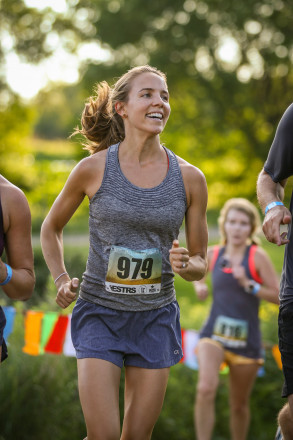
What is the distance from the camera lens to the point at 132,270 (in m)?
3.62

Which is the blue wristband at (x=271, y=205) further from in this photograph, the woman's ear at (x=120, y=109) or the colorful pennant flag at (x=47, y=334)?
the colorful pennant flag at (x=47, y=334)

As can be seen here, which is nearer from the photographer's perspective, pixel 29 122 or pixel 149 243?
pixel 149 243

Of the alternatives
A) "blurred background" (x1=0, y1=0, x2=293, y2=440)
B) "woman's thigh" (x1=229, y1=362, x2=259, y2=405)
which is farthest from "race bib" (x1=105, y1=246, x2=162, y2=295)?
"blurred background" (x1=0, y1=0, x2=293, y2=440)

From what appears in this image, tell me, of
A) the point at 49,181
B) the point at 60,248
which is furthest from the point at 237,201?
the point at 49,181

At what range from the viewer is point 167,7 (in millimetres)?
19625

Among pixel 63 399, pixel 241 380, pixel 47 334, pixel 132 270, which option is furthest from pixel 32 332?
pixel 132 270

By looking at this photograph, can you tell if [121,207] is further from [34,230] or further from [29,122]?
[29,122]

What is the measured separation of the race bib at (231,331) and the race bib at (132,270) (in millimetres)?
2566

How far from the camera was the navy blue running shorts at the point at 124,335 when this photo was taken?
3.63 meters

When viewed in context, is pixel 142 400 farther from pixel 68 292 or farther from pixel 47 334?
pixel 47 334

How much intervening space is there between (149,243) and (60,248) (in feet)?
1.88

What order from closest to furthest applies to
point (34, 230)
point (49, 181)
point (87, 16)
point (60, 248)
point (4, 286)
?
point (4, 286) < point (60, 248) < point (34, 230) < point (49, 181) < point (87, 16)

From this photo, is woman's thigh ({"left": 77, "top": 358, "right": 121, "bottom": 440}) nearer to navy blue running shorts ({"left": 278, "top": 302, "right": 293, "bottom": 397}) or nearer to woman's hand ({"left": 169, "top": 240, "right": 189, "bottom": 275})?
woman's hand ({"left": 169, "top": 240, "right": 189, "bottom": 275})

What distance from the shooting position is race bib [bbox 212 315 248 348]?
6094 mm
